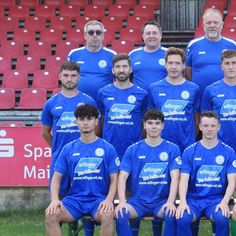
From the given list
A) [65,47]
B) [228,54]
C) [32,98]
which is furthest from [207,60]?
[65,47]

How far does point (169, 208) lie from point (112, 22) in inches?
364

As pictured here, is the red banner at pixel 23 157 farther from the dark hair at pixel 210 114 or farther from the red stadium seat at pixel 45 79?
the red stadium seat at pixel 45 79

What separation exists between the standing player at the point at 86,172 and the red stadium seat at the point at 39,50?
7.48m

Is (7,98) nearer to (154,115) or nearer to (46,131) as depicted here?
(46,131)

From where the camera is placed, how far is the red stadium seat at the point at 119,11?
1609 centimetres

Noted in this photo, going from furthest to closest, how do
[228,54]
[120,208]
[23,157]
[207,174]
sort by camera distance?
[23,157] < [228,54] < [207,174] < [120,208]

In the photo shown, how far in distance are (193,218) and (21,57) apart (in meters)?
7.96

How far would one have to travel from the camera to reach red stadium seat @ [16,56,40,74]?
45.5 ft

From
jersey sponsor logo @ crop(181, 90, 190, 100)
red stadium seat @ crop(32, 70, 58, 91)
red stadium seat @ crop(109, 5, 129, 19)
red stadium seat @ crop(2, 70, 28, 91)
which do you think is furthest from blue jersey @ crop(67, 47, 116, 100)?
red stadium seat @ crop(109, 5, 129, 19)

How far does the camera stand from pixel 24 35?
15203 mm

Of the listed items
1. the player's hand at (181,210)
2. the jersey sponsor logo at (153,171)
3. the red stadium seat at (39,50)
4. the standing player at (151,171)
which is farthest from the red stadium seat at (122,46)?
the player's hand at (181,210)

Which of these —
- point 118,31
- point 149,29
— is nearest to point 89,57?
point 149,29

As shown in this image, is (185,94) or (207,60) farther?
(207,60)

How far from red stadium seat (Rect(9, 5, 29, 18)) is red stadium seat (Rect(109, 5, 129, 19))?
6.04 ft
